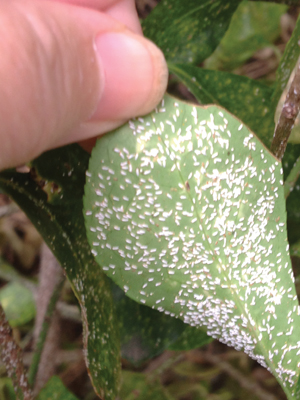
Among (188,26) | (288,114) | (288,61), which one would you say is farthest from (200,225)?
(188,26)

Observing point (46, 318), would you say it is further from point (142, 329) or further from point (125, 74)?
point (125, 74)

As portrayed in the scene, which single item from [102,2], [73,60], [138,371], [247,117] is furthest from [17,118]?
[138,371]

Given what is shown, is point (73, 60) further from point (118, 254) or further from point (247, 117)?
point (247, 117)

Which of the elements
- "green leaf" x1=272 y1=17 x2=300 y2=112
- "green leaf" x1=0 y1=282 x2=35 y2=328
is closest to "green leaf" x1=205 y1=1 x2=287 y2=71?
"green leaf" x1=272 y1=17 x2=300 y2=112

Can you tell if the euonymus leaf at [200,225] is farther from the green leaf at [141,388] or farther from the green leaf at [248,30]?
the green leaf at [248,30]

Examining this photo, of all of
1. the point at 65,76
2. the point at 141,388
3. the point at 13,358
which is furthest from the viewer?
the point at 141,388

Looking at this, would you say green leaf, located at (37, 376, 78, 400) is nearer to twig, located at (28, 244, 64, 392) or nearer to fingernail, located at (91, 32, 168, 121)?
twig, located at (28, 244, 64, 392)

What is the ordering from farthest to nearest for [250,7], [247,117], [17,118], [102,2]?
[250,7]
[247,117]
[102,2]
[17,118]
